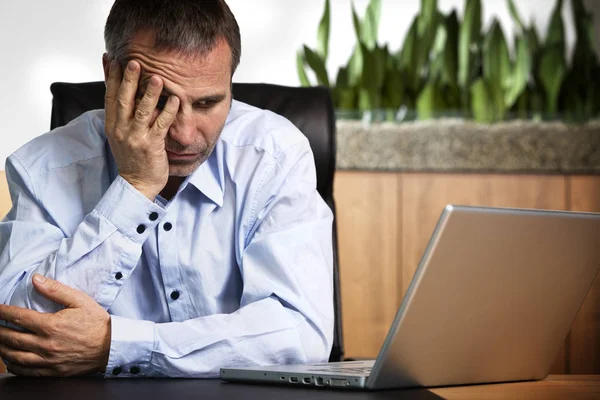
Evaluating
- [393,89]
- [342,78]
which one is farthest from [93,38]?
[393,89]

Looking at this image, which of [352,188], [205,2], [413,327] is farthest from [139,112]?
[352,188]

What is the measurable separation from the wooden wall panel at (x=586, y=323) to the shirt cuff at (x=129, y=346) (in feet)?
5.45

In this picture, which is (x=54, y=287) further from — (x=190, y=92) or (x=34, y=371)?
(x=190, y=92)

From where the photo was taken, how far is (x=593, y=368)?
7.55ft

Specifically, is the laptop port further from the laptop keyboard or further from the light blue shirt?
the light blue shirt

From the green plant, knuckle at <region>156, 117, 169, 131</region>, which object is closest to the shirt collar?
knuckle at <region>156, 117, 169, 131</region>

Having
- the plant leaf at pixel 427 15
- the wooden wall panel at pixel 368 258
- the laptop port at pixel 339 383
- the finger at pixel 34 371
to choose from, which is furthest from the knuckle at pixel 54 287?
the plant leaf at pixel 427 15

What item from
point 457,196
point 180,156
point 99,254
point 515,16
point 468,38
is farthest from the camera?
point 515,16

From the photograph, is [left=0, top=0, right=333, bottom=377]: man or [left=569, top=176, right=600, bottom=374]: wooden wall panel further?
[left=569, top=176, right=600, bottom=374]: wooden wall panel

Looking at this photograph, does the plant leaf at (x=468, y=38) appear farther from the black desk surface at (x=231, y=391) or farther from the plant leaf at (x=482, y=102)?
the black desk surface at (x=231, y=391)

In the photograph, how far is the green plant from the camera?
237cm

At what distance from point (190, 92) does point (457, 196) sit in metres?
1.32

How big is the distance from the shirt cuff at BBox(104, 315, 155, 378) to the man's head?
1.02 ft

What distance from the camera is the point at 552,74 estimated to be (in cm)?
242
